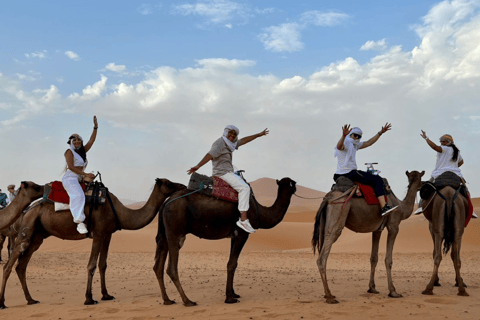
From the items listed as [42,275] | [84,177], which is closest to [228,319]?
[84,177]

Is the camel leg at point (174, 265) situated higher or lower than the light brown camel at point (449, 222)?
lower

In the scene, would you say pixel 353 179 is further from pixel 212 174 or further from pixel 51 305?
pixel 51 305

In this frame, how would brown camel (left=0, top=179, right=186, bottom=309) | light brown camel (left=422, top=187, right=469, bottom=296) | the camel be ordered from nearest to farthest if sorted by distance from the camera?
the camel, brown camel (left=0, top=179, right=186, bottom=309), light brown camel (left=422, top=187, right=469, bottom=296)

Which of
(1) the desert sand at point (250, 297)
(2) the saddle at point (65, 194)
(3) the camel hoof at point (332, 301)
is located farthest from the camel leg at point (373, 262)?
(2) the saddle at point (65, 194)

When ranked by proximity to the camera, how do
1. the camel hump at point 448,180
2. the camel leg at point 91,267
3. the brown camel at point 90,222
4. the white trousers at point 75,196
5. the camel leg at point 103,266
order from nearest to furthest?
the white trousers at point 75,196 < the camel leg at point 91,267 < the brown camel at point 90,222 < the camel leg at point 103,266 < the camel hump at point 448,180

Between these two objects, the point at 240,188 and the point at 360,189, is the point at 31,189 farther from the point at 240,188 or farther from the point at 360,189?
the point at 360,189

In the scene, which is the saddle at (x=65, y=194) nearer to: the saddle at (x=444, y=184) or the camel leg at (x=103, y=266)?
the camel leg at (x=103, y=266)

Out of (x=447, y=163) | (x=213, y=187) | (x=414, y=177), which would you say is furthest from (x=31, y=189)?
(x=447, y=163)

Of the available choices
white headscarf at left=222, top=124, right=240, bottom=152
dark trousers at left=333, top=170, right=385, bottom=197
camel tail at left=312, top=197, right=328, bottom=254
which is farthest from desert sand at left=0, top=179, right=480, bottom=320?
white headscarf at left=222, top=124, right=240, bottom=152

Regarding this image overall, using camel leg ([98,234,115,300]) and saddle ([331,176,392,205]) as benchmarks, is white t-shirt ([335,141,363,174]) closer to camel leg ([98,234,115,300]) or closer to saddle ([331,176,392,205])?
saddle ([331,176,392,205])

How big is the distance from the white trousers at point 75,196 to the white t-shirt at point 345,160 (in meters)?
5.61

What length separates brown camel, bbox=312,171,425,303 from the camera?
9.57 m

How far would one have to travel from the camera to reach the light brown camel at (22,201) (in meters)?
10.2

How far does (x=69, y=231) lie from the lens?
10125mm
